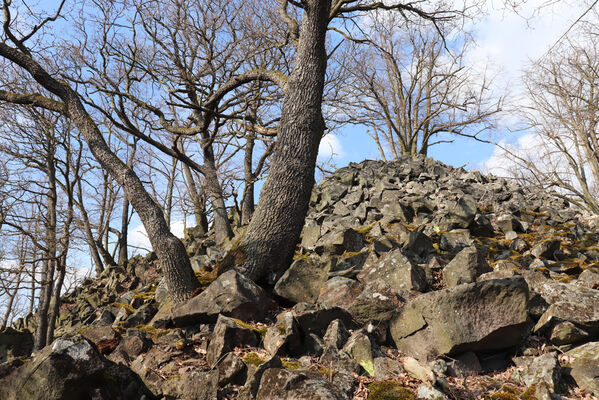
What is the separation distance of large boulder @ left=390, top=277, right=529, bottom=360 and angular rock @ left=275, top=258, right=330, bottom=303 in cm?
168

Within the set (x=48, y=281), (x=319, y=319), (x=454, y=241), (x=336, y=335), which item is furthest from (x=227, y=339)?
(x=48, y=281)

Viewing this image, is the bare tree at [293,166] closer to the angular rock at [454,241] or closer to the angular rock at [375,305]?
the angular rock at [375,305]

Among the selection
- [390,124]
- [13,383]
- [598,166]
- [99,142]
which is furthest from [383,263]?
[390,124]

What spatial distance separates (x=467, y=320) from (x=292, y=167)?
3.43 metres

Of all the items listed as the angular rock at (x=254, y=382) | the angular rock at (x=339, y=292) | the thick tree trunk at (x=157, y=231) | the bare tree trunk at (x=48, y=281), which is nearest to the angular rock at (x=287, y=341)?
the angular rock at (x=254, y=382)

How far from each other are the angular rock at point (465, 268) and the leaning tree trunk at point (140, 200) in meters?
3.77

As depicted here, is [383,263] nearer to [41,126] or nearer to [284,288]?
[284,288]

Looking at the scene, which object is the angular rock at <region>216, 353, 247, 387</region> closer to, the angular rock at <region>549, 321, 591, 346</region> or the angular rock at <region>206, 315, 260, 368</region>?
the angular rock at <region>206, 315, 260, 368</region>

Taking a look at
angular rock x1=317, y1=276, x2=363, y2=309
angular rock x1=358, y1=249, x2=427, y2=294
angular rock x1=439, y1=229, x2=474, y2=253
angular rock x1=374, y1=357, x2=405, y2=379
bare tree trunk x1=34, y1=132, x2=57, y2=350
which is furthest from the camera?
bare tree trunk x1=34, y1=132, x2=57, y2=350

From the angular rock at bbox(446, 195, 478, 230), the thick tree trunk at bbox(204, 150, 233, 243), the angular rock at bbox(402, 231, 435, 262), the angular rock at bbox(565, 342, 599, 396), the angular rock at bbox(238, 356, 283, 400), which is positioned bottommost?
the angular rock at bbox(565, 342, 599, 396)

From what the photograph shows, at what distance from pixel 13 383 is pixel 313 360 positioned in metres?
2.75

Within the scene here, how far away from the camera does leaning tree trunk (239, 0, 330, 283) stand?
6316 mm

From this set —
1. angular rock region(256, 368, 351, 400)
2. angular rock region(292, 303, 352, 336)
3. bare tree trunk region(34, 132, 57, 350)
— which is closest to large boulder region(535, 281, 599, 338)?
angular rock region(292, 303, 352, 336)

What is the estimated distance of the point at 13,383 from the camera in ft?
11.6
